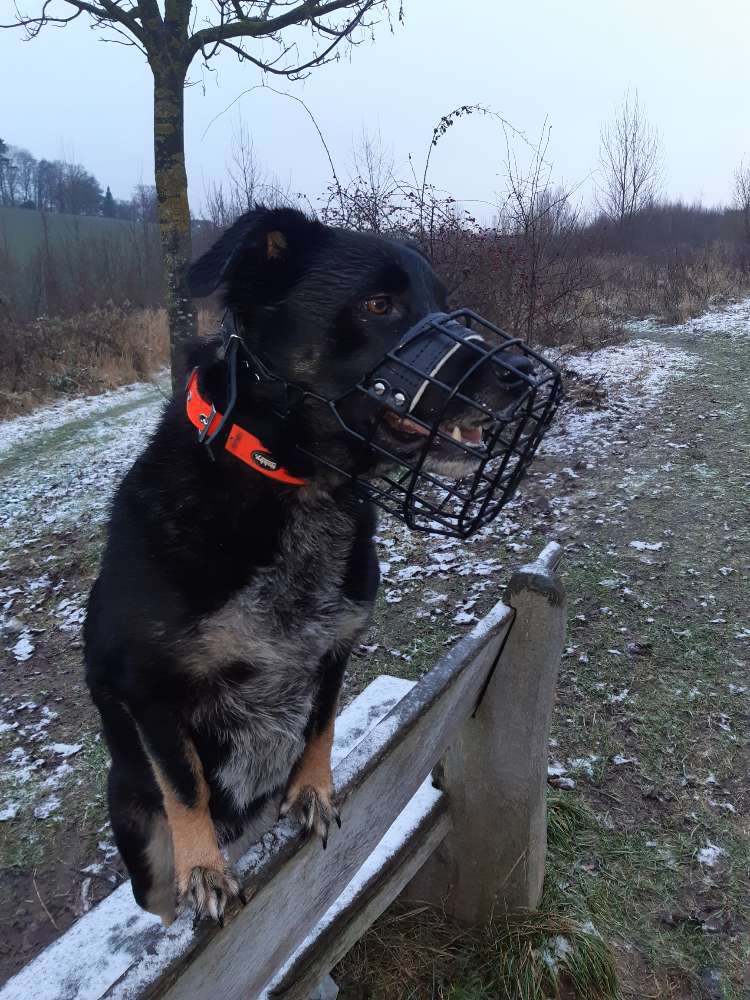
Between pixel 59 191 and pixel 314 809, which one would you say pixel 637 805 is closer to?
pixel 314 809

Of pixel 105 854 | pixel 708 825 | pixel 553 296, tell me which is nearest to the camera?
pixel 708 825

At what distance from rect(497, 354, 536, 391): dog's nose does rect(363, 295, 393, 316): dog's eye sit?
382 mm

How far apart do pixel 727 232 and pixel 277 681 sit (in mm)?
33371

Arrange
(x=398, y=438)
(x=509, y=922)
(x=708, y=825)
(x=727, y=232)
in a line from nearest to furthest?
(x=398, y=438) → (x=509, y=922) → (x=708, y=825) → (x=727, y=232)

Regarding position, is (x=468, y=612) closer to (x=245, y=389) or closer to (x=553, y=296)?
(x=245, y=389)

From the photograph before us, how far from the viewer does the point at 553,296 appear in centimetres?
1020

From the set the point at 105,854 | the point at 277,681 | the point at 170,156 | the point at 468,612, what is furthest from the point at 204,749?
the point at 170,156

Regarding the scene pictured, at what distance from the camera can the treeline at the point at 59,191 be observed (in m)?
29.7

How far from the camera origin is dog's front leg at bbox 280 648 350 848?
66.0 inches

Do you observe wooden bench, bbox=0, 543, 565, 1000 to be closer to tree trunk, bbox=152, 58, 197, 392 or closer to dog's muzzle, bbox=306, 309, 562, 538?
dog's muzzle, bbox=306, 309, 562, 538

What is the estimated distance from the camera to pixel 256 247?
1910 mm

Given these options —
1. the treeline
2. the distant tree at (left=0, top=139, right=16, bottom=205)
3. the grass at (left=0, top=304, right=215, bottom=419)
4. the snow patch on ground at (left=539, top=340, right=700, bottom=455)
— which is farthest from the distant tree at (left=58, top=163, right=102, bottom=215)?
the snow patch on ground at (left=539, top=340, right=700, bottom=455)

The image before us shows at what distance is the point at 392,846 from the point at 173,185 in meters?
6.49

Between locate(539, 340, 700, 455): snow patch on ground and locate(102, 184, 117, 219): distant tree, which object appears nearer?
locate(539, 340, 700, 455): snow patch on ground
